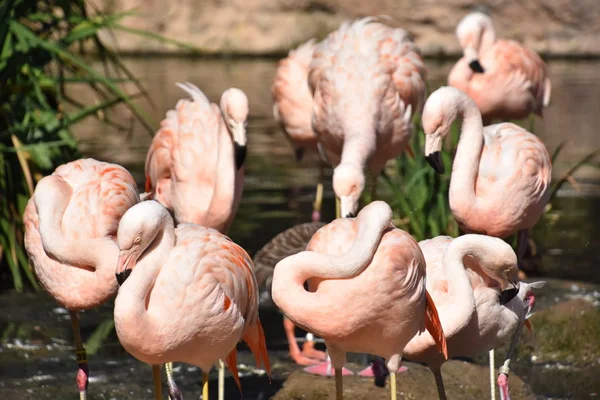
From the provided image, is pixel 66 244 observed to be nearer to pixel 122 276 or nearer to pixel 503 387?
pixel 122 276

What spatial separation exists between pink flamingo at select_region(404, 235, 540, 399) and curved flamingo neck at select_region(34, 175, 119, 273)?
51.8 inches

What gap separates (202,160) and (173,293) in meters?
1.91

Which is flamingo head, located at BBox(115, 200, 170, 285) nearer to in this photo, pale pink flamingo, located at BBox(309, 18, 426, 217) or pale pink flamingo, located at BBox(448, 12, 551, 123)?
pale pink flamingo, located at BBox(309, 18, 426, 217)

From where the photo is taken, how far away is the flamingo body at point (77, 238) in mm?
4281

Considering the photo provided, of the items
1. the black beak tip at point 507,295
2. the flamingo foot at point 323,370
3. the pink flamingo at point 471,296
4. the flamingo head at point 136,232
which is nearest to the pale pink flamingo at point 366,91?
the flamingo foot at point 323,370

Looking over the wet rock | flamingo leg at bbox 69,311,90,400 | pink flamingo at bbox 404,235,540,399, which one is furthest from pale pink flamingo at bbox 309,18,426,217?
flamingo leg at bbox 69,311,90,400

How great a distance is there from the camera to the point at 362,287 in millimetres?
3791

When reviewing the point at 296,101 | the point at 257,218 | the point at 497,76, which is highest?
the point at 497,76

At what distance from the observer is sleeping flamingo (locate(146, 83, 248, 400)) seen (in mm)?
5398

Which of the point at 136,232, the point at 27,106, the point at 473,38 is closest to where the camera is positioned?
the point at 136,232

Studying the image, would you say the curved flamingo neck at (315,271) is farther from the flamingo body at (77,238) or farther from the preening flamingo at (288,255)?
the preening flamingo at (288,255)

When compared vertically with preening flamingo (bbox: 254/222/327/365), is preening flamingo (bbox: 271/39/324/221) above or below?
above

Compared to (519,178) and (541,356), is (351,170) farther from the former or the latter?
(541,356)

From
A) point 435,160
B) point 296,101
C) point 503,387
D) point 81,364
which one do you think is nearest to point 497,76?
point 296,101
